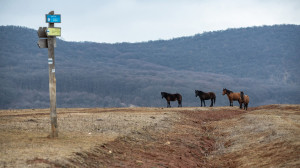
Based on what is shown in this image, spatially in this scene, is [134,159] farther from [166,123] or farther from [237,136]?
[166,123]

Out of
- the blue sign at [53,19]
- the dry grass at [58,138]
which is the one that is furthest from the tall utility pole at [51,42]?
the dry grass at [58,138]

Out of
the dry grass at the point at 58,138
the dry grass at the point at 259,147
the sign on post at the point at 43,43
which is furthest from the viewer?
the sign on post at the point at 43,43

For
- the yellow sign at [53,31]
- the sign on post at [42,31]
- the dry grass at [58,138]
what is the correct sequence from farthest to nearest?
the sign on post at [42,31] → the yellow sign at [53,31] → the dry grass at [58,138]

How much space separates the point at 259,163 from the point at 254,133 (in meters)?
7.58

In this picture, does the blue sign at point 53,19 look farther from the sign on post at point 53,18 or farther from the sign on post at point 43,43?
the sign on post at point 43,43

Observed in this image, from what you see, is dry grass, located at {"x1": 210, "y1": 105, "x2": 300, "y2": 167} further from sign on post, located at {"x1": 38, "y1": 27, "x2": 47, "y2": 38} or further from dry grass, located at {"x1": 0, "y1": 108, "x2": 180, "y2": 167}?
sign on post, located at {"x1": 38, "y1": 27, "x2": 47, "y2": 38}

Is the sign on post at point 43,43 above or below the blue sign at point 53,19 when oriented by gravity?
below

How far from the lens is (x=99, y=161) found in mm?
15750

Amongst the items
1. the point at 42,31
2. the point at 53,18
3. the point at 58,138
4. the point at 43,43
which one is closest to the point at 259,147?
the point at 58,138

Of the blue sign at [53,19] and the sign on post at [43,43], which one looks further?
the sign on post at [43,43]

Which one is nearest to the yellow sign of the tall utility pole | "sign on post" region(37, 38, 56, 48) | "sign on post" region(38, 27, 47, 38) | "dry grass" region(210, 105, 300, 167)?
the tall utility pole

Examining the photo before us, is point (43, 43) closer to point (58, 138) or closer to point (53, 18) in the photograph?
point (53, 18)

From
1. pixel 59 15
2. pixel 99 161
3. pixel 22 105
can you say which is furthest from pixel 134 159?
pixel 22 105

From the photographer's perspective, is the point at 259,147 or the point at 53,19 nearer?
the point at 53,19
